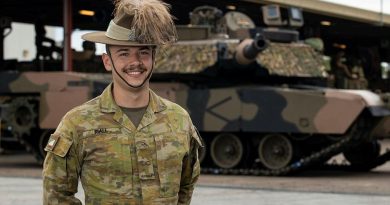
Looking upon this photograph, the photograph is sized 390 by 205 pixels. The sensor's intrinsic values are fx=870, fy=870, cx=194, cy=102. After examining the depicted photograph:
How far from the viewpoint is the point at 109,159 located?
3246mm

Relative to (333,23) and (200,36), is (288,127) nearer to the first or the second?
(200,36)

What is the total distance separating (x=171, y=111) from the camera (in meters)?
3.43

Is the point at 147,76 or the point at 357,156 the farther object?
the point at 357,156

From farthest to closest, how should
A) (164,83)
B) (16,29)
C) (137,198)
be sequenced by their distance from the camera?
1. (16,29)
2. (164,83)
3. (137,198)

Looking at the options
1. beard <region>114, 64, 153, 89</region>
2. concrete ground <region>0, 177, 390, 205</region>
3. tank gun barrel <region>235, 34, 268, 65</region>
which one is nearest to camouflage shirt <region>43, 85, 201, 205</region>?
beard <region>114, 64, 153, 89</region>

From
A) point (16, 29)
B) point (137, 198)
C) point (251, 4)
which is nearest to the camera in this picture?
point (137, 198)

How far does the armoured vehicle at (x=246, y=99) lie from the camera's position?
615 inches

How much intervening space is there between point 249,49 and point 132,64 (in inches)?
492

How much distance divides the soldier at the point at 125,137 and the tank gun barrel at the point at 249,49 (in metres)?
12.2

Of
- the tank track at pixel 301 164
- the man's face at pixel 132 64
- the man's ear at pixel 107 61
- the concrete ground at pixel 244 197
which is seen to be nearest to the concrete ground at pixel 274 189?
the concrete ground at pixel 244 197

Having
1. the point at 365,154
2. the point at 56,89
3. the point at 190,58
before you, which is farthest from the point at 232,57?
the point at 56,89

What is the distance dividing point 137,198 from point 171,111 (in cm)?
39

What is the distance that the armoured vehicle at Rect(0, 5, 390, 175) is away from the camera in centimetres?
1562

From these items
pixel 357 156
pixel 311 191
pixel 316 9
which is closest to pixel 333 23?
pixel 316 9
